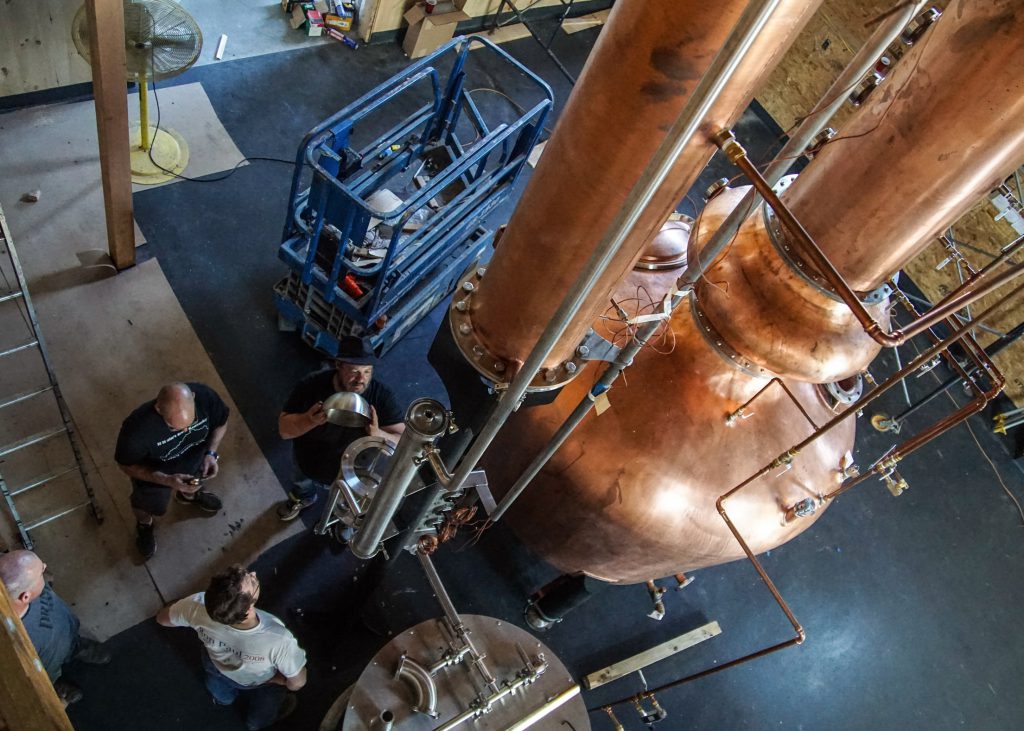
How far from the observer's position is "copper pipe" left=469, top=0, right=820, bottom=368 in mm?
1434

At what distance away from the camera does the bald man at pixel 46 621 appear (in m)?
3.30

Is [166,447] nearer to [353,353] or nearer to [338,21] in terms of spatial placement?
[353,353]

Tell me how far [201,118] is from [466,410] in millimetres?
5461

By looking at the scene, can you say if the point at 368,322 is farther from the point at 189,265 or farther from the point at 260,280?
the point at 189,265

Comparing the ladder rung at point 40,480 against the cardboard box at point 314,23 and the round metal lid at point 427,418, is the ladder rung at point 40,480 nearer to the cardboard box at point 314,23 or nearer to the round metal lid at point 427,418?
the round metal lid at point 427,418

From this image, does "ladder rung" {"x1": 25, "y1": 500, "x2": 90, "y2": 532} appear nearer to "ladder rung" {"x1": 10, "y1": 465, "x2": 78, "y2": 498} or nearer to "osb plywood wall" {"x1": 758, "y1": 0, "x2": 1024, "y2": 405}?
"ladder rung" {"x1": 10, "y1": 465, "x2": 78, "y2": 498}

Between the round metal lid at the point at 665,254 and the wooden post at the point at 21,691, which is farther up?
the wooden post at the point at 21,691

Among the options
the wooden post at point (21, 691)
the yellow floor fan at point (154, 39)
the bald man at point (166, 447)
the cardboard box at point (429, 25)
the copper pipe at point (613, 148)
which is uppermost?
the copper pipe at point (613, 148)

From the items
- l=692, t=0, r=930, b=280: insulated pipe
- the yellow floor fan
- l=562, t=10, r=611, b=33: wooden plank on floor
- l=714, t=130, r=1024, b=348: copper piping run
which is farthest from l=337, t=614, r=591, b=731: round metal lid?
l=562, t=10, r=611, b=33: wooden plank on floor

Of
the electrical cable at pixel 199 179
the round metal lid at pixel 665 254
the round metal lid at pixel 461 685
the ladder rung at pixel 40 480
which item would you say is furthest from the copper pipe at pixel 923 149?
the electrical cable at pixel 199 179

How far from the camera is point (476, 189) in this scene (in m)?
5.62

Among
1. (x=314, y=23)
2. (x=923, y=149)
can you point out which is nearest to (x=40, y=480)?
(x=923, y=149)

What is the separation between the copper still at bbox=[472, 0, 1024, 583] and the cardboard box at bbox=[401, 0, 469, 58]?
193 inches

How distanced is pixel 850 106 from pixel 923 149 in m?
6.31
